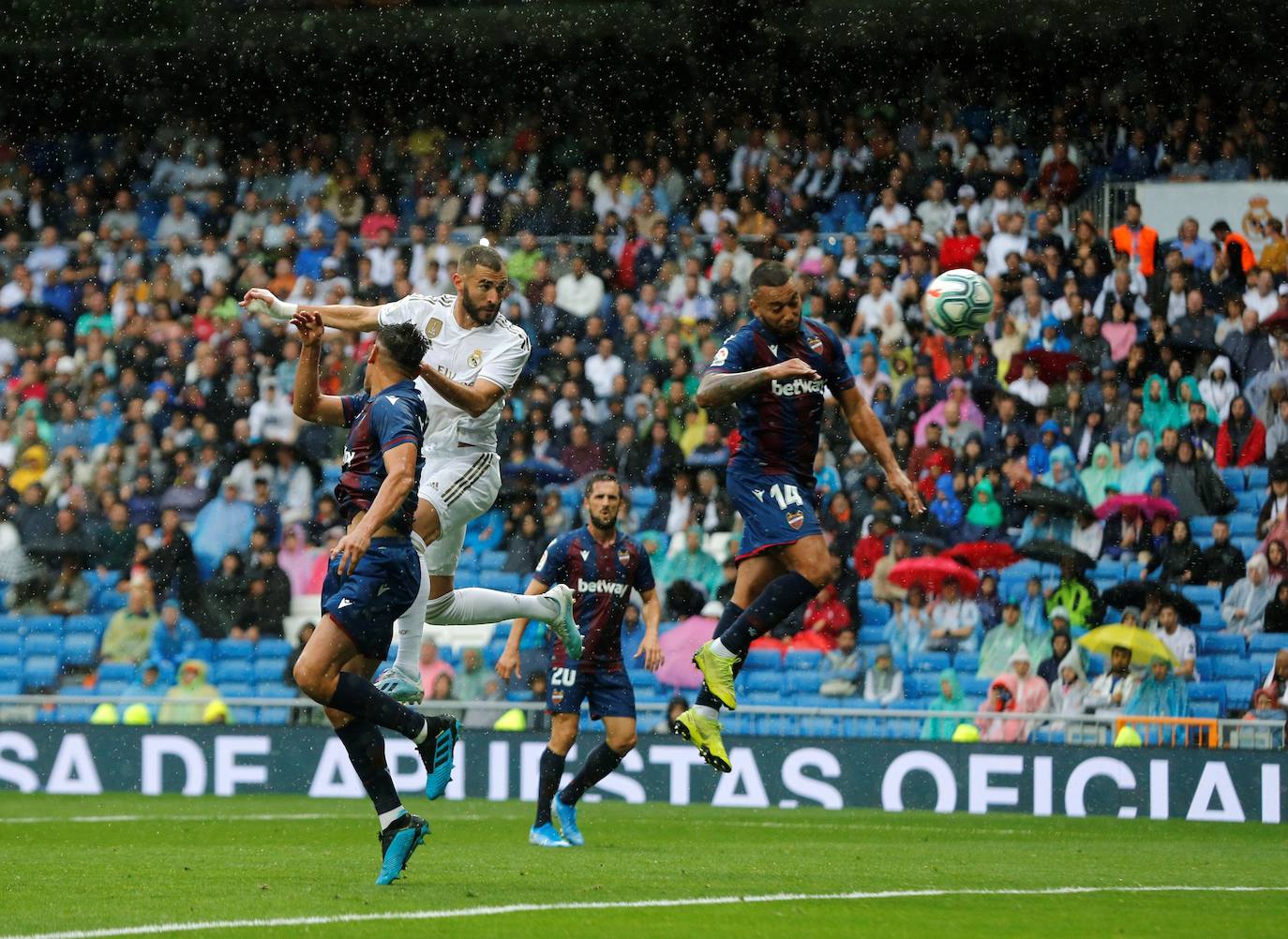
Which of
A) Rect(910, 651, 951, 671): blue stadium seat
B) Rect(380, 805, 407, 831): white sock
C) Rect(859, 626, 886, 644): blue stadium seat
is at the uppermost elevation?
Rect(380, 805, 407, 831): white sock

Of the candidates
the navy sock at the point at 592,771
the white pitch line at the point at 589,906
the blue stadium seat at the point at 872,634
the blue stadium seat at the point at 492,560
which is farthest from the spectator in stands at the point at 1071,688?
the white pitch line at the point at 589,906

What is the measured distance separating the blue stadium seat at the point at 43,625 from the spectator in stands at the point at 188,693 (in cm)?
196

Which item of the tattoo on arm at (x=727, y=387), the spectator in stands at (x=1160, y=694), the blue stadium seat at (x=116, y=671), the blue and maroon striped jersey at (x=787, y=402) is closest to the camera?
the tattoo on arm at (x=727, y=387)

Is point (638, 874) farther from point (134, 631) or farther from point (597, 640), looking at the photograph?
point (134, 631)

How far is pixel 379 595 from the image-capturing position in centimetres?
850

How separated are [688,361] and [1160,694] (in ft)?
21.5

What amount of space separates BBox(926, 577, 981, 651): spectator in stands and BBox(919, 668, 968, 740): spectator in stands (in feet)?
0.98

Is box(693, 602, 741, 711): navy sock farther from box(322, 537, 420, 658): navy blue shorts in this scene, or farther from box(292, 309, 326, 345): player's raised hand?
box(292, 309, 326, 345): player's raised hand

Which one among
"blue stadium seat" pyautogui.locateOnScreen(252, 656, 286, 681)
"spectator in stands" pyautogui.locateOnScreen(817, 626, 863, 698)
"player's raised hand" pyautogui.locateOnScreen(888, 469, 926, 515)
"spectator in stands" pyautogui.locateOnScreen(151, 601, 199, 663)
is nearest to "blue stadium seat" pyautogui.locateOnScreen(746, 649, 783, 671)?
"spectator in stands" pyautogui.locateOnScreen(817, 626, 863, 698)

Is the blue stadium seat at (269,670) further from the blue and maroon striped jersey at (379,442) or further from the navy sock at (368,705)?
the navy sock at (368,705)

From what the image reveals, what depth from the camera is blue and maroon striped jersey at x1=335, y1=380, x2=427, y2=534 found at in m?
8.30

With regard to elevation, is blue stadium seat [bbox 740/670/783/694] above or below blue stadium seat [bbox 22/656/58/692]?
above

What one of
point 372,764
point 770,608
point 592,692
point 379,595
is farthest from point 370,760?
point 592,692

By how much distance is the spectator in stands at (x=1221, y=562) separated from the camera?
17203mm
